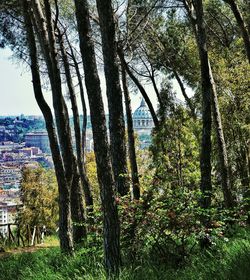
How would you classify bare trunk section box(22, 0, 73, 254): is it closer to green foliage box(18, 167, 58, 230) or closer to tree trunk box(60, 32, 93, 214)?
tree trunk box(60, 32, 93, 214)

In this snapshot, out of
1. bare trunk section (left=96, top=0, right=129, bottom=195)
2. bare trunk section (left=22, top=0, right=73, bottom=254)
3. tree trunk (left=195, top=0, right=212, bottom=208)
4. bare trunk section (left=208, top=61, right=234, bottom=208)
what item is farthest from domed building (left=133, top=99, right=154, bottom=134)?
bare trunk section (left=96, top=0, right=129, bottom=195)

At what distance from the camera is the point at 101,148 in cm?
590

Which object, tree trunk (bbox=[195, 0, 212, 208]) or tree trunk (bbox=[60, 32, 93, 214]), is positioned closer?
tree trunk (bbox=[195, 0, 212, 208])

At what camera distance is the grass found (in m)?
4.78

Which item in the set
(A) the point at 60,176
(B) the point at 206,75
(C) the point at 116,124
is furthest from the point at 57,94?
(B) the point at 206,75

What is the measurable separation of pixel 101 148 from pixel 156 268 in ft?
5.17

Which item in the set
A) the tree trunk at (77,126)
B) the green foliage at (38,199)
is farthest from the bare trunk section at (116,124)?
the green foliage at (38,199)

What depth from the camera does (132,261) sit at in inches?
248

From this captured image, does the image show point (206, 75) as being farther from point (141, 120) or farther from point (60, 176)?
point (141, 120)

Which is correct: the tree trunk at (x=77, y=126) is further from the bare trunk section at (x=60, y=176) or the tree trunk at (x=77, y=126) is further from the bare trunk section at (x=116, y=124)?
the bare trunk section at (x=116, y=124)

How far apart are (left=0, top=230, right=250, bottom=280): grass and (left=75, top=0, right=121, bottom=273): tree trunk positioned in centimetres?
27

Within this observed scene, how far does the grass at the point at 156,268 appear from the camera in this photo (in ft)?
15.7

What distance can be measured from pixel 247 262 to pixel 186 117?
15.5 meters

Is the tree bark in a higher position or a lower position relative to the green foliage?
higher
